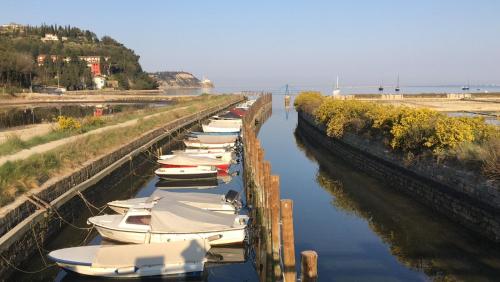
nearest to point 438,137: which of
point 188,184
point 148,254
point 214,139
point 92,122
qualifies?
point 188,184

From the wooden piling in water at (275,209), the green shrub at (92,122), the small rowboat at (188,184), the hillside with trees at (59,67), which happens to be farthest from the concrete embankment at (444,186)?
the hillside with trees at (59,67)

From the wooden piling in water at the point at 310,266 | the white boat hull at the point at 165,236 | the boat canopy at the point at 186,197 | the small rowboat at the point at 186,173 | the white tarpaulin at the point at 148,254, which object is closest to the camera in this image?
the wooden piling in water at the point at 310,266

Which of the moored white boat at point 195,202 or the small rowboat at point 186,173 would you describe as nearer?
the moored white boat at point 195,202

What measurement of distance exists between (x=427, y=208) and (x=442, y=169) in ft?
5.88

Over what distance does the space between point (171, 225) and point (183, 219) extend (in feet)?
1.31

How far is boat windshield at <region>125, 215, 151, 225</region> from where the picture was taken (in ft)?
46.3

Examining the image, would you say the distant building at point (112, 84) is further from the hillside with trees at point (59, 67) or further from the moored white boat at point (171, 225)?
the moored white boat at point (171, 225)

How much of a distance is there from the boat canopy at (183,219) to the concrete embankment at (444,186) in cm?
819

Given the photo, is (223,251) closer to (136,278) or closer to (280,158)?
(136,278)

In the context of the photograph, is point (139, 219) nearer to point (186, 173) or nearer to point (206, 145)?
point (186, 173)

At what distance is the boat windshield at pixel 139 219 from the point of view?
14109mm

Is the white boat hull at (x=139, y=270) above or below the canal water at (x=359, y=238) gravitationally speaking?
above

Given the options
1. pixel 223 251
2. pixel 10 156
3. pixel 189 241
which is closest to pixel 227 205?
pixel 223 251

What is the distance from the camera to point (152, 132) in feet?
115
